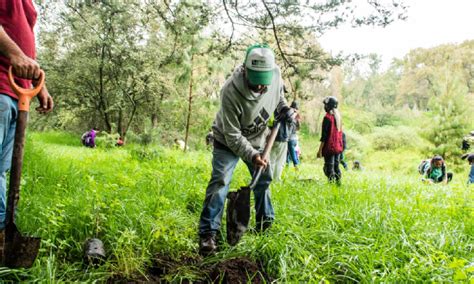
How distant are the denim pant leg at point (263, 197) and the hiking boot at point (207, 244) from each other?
1.66 ft

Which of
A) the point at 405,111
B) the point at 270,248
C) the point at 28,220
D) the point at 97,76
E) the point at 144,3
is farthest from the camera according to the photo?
the point at 405,111

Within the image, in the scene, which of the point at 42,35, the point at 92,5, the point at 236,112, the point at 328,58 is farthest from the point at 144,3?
the point at 42,35

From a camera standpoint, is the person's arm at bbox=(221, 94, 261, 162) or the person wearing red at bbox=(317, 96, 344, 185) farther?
the person wearing red at bbox=(317, 96, 344, 185)

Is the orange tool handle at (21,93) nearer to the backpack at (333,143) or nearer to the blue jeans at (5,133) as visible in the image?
the blue jeans at (5,133)

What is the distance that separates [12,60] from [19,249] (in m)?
1.05

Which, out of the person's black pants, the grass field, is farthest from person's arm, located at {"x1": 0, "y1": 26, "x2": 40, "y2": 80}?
the person's black pants

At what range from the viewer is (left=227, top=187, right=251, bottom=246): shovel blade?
9.30 ft

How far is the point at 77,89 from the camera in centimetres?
1611

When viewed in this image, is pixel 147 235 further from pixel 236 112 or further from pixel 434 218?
pixel 434 218

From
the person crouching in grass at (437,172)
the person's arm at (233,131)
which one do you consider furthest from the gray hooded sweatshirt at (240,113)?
the person crouching in grass at (437,172)

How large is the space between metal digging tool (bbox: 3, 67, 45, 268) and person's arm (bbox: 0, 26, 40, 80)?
2.3 inches

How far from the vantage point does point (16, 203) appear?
2023 millimetres

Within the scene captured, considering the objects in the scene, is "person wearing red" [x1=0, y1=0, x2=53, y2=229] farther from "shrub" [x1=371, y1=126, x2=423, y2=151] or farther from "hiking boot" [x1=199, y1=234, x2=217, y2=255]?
"shrub" [x1=371, y1=126, x2=423, y2=151]

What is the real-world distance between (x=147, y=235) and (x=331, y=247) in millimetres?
1444
